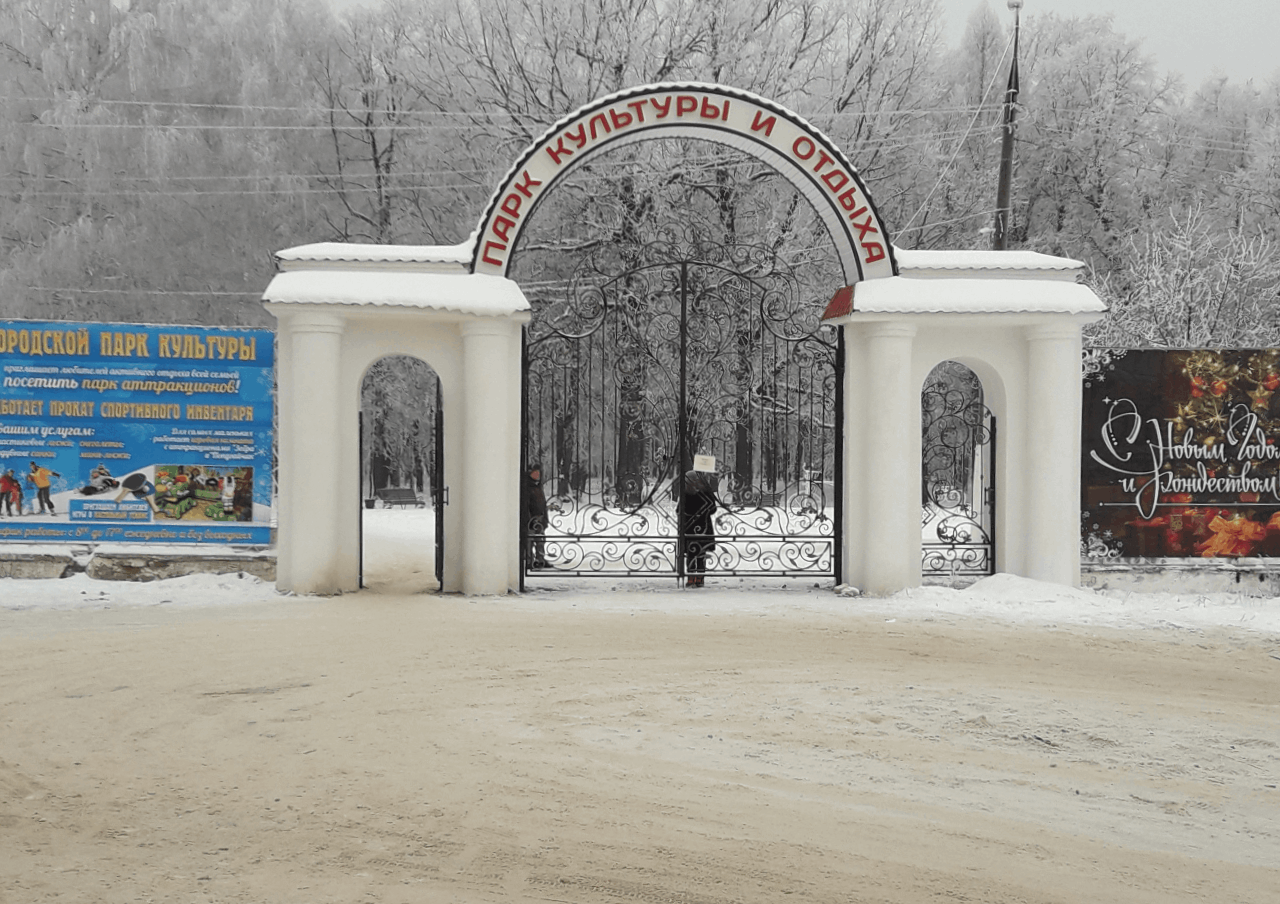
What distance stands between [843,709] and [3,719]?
5054 mm

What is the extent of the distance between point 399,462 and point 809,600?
24.7 metres

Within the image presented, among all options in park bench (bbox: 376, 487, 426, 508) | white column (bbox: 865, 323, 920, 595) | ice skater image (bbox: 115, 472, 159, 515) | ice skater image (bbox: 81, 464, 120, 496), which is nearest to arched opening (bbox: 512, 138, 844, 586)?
white column (bbox: 865, 323, 920, 595)

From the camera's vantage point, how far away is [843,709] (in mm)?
7535

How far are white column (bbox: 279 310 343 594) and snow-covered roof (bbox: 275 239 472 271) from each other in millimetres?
668

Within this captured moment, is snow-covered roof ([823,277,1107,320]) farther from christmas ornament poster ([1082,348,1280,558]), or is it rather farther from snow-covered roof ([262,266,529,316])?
snow-covered roof ([262,266,529,316])

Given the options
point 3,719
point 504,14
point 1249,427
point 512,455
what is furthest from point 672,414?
point 504,14

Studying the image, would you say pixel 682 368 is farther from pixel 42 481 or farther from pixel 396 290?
pixel 42 481

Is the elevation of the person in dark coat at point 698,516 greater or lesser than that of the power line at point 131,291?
lesser

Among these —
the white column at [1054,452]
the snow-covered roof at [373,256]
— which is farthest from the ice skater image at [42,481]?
the white column at [1054,452]

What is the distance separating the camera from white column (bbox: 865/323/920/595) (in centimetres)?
1273

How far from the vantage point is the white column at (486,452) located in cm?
1251

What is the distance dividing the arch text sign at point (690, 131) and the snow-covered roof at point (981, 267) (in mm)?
250

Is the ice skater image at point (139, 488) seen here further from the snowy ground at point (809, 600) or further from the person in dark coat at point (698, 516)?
the person in dark coat at point (698, 516)

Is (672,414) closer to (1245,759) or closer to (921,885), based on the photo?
(1245,759)
